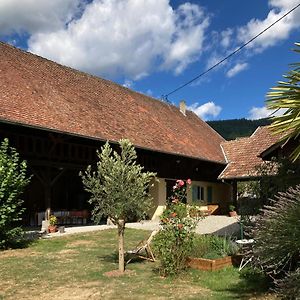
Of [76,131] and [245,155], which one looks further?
[245,155]

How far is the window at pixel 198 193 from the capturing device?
26000 millimetres

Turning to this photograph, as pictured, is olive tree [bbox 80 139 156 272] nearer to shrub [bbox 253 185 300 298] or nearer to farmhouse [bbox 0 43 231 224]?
shrub [bbox 253 185 300 298]

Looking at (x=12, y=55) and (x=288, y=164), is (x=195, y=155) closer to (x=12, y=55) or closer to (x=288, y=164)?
(x=12, y=55)

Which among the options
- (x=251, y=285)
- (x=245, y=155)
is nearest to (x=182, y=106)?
(x=245, y=155)

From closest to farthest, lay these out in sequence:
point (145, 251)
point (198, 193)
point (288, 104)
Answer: point (288, 104) < point (145, 251) < point (198, 193)

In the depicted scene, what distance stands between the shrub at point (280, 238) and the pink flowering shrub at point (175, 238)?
6.25 ft

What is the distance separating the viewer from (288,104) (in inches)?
201

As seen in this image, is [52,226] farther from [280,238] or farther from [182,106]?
[182,106]

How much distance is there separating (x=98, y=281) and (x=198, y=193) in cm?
1953

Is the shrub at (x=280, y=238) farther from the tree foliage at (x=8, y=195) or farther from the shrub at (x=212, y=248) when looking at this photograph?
the tree foliage at (x=8, y=195)

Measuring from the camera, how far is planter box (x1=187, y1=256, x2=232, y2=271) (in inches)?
308

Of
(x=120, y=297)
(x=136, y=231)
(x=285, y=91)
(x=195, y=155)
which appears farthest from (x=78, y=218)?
(x=285, y=91)

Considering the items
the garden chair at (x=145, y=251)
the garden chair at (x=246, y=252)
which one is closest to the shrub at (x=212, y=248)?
the garden chair at (x=246, y=252)

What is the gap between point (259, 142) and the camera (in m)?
25.3
